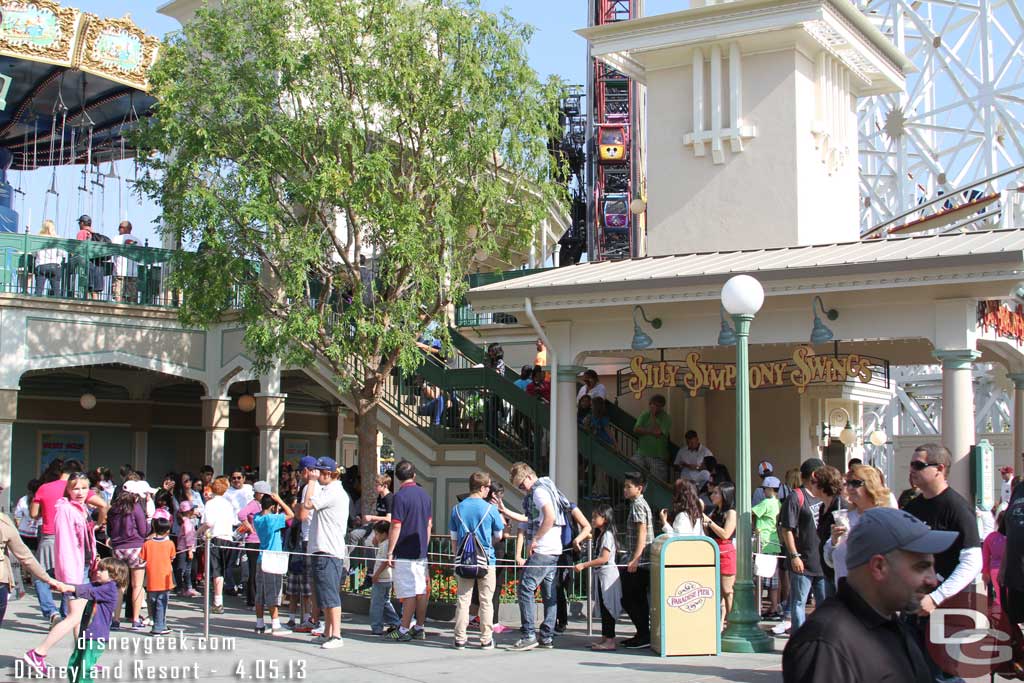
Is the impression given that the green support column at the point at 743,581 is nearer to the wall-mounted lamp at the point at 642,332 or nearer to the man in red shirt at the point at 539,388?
the wall-mounted lamp at the point at 642,332

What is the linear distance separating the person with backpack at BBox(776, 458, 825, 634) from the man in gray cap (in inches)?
306

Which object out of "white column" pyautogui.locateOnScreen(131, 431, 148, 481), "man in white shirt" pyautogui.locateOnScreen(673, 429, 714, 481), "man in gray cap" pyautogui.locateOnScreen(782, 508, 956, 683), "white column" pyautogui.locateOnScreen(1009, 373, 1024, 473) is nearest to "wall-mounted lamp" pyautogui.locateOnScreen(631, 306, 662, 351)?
"man in white shirt" pyautogui.locateOnScreen(673, 429, 714, 481)

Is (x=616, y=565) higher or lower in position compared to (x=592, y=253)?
lower

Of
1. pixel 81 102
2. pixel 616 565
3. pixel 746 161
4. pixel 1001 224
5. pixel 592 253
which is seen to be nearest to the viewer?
pixel 616 565

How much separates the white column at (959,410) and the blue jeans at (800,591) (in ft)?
10.8

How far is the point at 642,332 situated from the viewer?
53.3ft

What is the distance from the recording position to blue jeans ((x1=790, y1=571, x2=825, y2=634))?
11.3 metres

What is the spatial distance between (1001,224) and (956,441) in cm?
2424

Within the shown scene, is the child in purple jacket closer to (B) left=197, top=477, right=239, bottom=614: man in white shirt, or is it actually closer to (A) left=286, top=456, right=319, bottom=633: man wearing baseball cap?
(A) left=286, top=456, right=319, bottom=633: man wearing baseball cap

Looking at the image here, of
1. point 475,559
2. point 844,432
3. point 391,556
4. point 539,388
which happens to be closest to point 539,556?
point 475,559

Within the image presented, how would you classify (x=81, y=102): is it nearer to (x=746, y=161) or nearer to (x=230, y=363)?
(x=230, y=363)

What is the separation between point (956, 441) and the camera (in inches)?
558

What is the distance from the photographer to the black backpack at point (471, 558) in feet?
39.7

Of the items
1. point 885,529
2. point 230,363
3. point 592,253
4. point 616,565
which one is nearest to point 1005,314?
point 616,565
